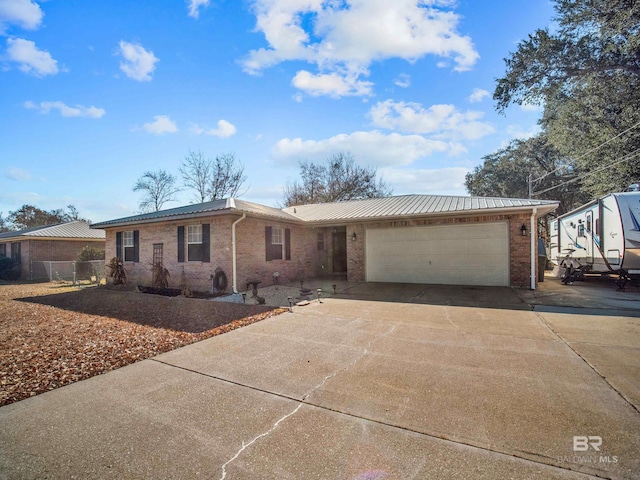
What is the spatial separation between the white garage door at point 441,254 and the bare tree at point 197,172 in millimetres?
21237

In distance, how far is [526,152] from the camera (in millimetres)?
26281

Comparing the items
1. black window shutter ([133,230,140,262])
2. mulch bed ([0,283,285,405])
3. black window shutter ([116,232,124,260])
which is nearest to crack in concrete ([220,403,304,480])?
mulch bed ([0,283,285,405])

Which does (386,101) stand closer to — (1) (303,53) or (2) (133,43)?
(1) (303,53)

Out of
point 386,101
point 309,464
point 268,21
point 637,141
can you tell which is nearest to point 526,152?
point 637,141

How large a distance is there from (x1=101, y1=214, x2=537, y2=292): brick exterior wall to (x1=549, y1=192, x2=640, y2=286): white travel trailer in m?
2.29

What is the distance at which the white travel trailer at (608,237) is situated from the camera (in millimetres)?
8898

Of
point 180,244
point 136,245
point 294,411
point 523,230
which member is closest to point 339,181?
point 136,245

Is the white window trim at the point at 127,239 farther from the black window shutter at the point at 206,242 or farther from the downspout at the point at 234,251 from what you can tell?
the downspout at the point at 234,251

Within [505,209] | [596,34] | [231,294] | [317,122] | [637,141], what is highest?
[596,34]

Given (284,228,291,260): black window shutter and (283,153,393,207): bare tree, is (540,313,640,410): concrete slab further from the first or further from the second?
(283,153,393,207): bare tree

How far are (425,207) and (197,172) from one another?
2356 cm

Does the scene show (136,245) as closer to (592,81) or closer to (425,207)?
(425,207)

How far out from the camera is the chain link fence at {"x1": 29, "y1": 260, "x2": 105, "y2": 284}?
49.8 ft

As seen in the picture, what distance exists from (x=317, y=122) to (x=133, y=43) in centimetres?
704
